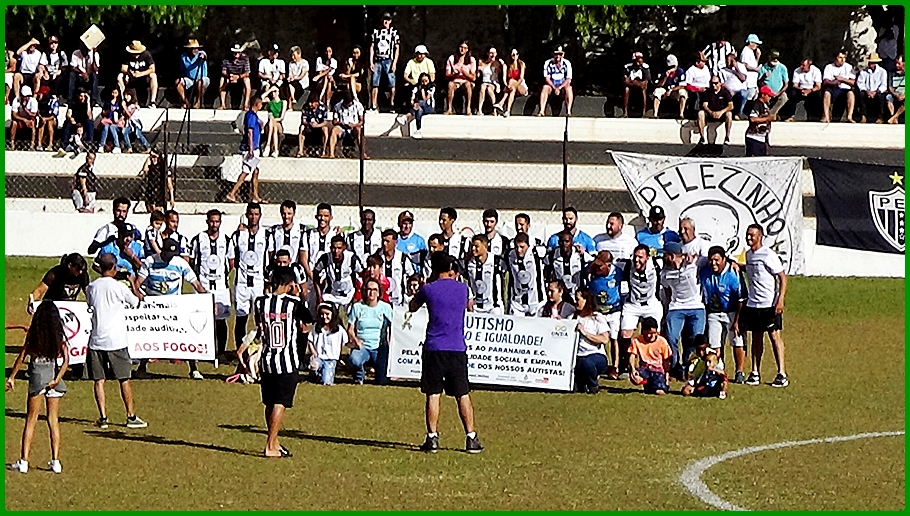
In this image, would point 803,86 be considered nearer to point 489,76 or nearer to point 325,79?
point 489,76

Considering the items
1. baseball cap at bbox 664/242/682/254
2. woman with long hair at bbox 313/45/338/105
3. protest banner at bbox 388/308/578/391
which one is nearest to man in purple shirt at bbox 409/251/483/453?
protest banner at bbox 388/308/578/391

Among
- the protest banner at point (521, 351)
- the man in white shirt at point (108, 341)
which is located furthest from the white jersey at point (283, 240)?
the man in white shirt at point (108, 341)

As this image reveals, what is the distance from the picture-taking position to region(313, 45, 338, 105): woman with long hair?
3116 centimetres

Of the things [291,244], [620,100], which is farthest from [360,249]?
[620,100]

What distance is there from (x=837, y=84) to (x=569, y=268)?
15.5m

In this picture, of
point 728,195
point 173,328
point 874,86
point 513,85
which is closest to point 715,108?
point 874,86

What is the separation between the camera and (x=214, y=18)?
3619 cm

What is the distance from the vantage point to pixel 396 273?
17281 mm

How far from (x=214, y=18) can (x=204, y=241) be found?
770 inches

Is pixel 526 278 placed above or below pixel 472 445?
above

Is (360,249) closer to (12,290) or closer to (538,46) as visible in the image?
(12,290)

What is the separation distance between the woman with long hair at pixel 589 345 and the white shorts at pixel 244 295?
3.65 metres

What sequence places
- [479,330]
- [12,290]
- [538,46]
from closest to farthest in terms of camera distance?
[479,330] < [12,290] < [538,46]

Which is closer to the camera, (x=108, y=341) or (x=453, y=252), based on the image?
(x=108, y=341)
